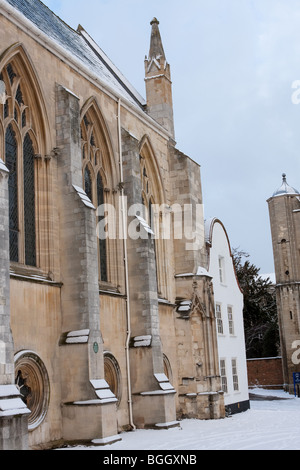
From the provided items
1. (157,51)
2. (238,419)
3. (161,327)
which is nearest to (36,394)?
(161,327)

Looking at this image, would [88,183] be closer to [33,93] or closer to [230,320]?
[33,93]

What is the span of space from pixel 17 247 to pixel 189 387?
10084mm

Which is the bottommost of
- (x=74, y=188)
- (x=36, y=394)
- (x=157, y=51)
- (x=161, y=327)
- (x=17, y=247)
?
(x=36, y=394)

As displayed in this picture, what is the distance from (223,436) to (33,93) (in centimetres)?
1053

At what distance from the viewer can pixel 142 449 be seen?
13.9 meters

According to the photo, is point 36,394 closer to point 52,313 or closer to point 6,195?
point 52,313

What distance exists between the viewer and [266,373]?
45312 mm

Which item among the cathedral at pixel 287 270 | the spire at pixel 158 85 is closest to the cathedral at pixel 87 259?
the spire at pixel 158 85

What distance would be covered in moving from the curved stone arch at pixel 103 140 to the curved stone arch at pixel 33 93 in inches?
106

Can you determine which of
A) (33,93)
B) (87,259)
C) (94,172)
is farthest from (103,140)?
(87,259)

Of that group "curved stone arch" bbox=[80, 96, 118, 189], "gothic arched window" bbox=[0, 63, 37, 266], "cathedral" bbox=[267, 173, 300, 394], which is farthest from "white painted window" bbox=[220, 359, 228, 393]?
"cathedral" bbox=[267, 173, 300, 394]

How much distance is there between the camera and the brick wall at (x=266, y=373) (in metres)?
45.0

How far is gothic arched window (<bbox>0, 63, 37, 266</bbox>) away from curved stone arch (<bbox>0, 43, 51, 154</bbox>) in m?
0.13

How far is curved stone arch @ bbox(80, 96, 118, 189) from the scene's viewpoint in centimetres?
1944
